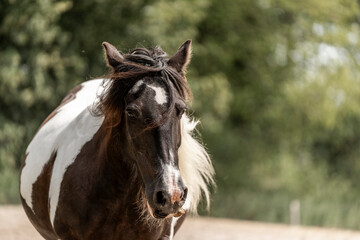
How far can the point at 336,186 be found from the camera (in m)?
24.0

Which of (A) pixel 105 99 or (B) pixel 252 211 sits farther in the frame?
(B) pixel 252 211

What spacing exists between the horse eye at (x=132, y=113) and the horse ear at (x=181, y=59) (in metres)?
0.49

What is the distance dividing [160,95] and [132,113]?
20cm

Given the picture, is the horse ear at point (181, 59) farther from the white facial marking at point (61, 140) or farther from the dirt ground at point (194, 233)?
the dirt ground at point (194, 233)

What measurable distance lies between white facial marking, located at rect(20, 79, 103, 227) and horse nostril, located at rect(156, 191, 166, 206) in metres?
1.06

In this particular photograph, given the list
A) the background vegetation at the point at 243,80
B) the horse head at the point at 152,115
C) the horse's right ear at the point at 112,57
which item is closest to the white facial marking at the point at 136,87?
the horse head at the point at 152,115

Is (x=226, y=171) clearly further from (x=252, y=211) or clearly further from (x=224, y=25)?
(x=224, y=25)

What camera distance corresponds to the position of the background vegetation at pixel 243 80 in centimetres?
1720

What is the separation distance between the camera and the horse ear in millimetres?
3887

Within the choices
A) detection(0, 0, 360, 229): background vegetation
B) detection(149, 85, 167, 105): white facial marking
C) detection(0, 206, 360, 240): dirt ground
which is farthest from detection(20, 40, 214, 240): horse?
detection(0, 0, 360, 229): background vegetation

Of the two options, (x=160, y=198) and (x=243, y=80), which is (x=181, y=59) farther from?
(x=243, y=80)

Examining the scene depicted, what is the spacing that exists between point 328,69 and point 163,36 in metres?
6.46

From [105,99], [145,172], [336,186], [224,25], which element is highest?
[105,99]

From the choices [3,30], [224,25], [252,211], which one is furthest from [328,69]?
[3,30]
